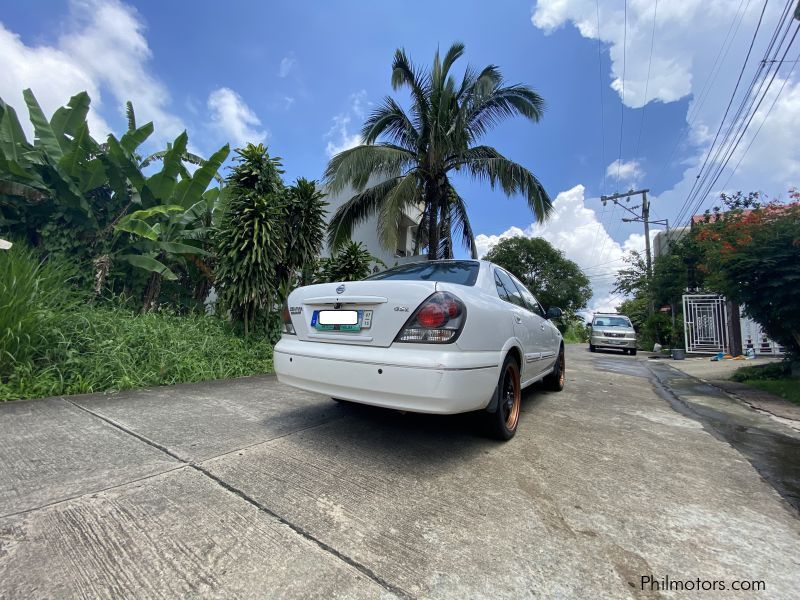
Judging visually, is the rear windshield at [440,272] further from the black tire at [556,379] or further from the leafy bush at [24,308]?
the leafy bush at [24,308]

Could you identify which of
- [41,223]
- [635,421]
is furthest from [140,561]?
[41,223]

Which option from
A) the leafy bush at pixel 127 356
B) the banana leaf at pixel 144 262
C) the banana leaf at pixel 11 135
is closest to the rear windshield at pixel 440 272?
the leafy bush at pixel 127 356

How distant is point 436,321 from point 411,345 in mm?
214

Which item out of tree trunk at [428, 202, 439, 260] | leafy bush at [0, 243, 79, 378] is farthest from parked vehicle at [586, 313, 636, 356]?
leafy bush at [0, 243, 79, 378]

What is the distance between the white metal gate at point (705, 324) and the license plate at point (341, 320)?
15.7m

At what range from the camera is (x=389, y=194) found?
10203mm

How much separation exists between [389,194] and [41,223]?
23.5 ft

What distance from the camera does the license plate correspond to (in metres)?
2.47

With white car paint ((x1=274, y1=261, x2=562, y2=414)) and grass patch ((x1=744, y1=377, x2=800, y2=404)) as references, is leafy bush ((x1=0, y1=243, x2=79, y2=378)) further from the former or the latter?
grass patch ((x1=744, y1=377, x2=800, y2=404))

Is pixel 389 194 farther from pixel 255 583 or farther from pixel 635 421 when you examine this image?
pixel 255 583

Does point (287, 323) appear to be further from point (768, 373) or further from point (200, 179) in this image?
point (768, 373)

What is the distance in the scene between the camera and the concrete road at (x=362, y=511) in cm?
138

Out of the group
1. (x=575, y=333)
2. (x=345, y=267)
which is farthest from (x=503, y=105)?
(x=575, y=333)

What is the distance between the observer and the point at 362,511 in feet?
5.91
